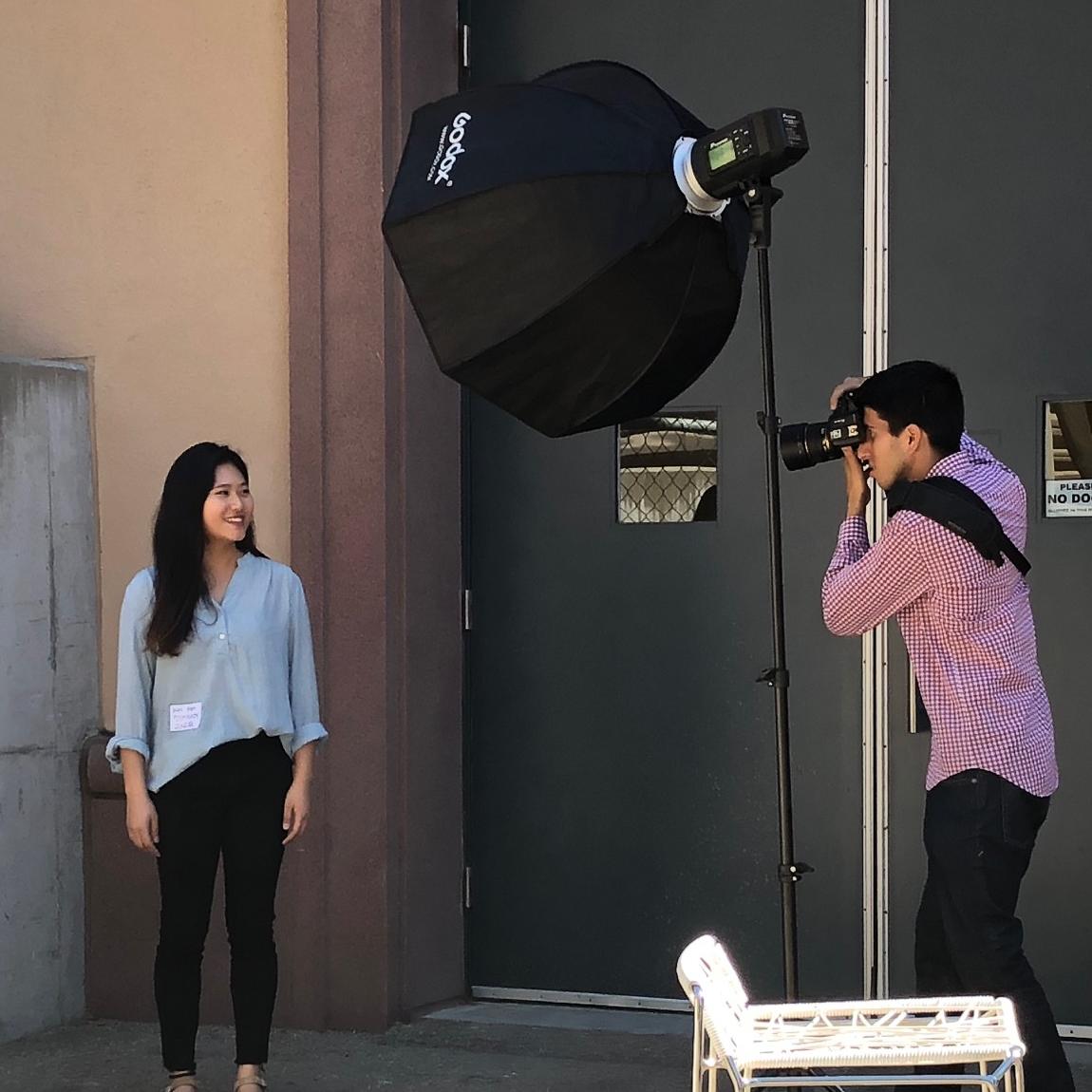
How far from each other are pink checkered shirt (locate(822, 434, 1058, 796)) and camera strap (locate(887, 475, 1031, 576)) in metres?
0.03

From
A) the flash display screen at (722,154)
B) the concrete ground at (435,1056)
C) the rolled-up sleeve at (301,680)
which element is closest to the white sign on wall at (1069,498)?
the concrete ground at (435,1056)

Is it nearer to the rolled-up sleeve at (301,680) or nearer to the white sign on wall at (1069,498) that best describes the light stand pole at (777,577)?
the rolled-up sleeve at (301,680)

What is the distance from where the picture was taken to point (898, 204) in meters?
5.02

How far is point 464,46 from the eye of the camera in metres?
5.42

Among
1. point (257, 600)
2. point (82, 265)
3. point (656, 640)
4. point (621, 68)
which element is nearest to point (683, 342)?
point (621, 68)

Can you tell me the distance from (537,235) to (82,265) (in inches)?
103

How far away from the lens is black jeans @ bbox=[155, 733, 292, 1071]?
14.4ft

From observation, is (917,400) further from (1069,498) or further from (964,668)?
(1069,498)

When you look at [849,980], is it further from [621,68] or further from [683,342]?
[621,68]

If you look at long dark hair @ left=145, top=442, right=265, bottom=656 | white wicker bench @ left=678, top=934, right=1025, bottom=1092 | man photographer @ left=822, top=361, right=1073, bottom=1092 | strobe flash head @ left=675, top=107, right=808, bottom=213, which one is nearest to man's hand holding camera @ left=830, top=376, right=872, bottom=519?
man photographer @ left=822, top=361, right=1073, bottom=1092

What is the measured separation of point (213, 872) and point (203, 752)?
1.11ft

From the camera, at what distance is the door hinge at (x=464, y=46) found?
5.42 meters

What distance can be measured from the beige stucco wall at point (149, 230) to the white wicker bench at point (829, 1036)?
2691 mm

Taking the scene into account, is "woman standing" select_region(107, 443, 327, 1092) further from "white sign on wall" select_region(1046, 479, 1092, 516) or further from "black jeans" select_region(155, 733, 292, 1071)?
"white sign on wall" select_region(1046, 479, 1092, 516)
